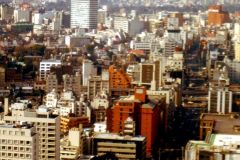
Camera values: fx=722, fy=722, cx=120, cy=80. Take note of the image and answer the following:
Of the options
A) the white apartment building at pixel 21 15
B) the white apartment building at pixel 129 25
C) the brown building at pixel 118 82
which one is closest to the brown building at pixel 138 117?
the brown building at pixel 118 82

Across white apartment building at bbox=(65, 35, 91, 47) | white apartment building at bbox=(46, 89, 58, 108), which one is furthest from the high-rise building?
white apartment building at bbox=(46, 89, 58, 108)

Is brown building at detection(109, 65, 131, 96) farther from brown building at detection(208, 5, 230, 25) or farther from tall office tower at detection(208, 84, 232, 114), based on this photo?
brown building at detection(208, 5, 230, 25)

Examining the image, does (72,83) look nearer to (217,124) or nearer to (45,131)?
(217,124)

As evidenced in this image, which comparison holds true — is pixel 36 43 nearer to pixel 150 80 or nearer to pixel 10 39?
pixel 10 39

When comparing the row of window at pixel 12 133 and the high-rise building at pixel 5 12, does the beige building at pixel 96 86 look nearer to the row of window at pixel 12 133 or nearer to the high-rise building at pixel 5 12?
the row of window at pixel 12 133

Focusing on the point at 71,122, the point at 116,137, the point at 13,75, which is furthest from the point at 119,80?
the point at 116,137

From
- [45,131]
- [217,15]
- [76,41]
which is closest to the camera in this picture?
[45,131]
